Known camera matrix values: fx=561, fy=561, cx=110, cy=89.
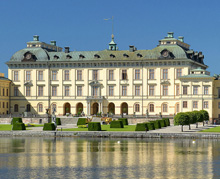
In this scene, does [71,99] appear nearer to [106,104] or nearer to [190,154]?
[106,104]

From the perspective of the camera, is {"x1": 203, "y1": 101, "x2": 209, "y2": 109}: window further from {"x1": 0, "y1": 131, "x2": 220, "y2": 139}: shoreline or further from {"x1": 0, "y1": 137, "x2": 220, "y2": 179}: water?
{"x1": 0, "y1": 137, "x2": 220, "y2": 179}: water

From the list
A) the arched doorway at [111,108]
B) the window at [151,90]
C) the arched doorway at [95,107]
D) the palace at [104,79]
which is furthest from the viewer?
the arched doorway at [95,107]

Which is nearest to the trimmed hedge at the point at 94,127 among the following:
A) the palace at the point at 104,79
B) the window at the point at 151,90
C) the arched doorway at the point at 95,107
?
the palace at the point at 104,79

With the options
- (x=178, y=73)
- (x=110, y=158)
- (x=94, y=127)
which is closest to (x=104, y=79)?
(x=178, y=73)

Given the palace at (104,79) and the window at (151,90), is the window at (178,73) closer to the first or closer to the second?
the palace at (104,79)

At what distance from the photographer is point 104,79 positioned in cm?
8712

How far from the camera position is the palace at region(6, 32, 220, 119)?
84.2 meters

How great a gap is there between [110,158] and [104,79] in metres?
51.8

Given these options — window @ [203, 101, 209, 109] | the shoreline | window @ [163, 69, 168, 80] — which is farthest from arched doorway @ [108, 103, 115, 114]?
the shoreline

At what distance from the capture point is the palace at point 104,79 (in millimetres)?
84250

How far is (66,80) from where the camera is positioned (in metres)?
88.6

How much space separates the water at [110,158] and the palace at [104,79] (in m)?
36.0

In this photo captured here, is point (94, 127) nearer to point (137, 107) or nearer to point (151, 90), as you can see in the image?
point (137, 107)

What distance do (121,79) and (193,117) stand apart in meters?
26.3
